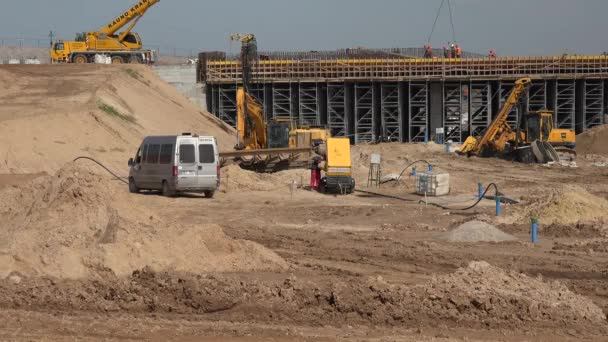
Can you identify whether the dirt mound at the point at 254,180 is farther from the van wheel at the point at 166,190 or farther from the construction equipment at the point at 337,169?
the van wheel at the point at 166,190

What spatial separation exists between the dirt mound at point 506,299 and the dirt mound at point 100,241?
3249 millimetres

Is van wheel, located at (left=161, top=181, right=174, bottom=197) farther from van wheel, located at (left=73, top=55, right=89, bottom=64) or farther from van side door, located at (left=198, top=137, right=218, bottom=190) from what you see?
van wheel, located at (left=73, top=55, right=89, bottom=64)

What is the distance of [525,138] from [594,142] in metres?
8.93

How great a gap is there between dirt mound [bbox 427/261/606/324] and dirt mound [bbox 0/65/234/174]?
21.0 metres

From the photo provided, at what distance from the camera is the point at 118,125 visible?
37094mm

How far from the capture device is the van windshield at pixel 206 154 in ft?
78.7

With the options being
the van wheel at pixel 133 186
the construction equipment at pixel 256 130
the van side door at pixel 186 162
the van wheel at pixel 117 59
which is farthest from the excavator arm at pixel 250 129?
the van wheel at pixel 117 59

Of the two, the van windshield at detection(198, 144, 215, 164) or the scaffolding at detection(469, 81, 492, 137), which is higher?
the scaffolding at detection(469, 81, 492, 137)

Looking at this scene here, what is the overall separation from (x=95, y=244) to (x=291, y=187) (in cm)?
1515

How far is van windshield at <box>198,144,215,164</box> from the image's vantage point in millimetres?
23984

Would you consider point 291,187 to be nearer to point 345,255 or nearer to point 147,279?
point 345,255

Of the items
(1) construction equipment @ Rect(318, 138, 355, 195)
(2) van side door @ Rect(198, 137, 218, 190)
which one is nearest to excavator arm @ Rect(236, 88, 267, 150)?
(1) construction equipment @ Rect(318, 138, 355, 195)

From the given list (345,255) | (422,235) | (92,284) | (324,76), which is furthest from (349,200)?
(324,76)

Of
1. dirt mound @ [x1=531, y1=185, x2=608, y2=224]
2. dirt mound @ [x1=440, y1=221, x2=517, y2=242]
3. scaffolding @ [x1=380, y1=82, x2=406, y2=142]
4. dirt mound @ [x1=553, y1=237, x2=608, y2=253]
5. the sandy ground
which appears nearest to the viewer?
the sandy ground
